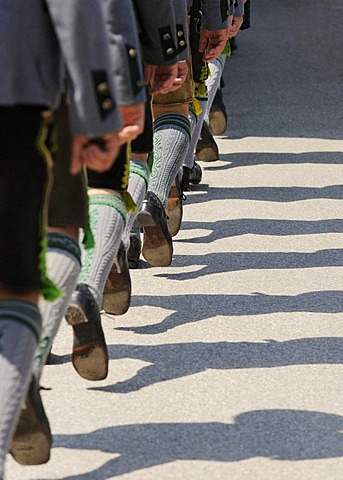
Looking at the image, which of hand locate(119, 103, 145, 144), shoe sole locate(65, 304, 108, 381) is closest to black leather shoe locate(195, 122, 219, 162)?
shoe sole locate(65, 304, 108, 381)

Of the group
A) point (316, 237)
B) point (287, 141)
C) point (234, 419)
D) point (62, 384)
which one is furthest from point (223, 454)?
point (287, 141)

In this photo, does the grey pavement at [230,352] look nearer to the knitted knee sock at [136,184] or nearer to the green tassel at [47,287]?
the knitted knee sock at [136,184]

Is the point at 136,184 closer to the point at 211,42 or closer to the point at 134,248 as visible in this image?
the point at 134,248

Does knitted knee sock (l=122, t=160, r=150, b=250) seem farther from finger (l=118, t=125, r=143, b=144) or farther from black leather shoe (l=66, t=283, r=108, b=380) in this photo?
finger (l=118, t=125, r=143, b=144)

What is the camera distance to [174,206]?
5.76 m

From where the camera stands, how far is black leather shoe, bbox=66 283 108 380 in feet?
12.3

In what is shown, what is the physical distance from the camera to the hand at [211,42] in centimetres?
570

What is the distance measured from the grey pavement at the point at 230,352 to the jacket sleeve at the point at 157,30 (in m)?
0.84

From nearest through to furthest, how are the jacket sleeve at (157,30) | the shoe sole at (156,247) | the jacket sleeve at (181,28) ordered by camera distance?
the jacket sleeve at (157,30), the jacket sleeve at (181,28), the shoe sole at (156,247)

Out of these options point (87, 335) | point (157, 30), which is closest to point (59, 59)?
point (87, 335)

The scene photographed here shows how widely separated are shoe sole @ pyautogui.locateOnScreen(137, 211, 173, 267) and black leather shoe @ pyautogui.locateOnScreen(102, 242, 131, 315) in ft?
2.14

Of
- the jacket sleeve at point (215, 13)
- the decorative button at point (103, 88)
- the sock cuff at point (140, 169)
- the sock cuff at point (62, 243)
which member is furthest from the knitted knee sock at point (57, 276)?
the jacket sleeve at point (215, 13)

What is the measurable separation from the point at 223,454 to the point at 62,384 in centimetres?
69

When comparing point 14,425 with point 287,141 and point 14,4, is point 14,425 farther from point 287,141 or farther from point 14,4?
point 287,141
